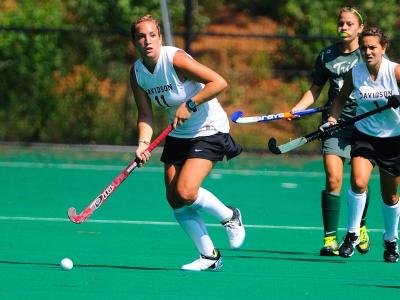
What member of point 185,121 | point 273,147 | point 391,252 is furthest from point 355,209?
point 185,121

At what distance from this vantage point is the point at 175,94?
283 inches

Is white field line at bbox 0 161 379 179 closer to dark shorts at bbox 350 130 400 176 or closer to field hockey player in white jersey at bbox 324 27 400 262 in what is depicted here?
field hockey player in white jersey at bbox 324 27 400 262

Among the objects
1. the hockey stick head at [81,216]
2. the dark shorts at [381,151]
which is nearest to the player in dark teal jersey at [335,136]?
the dark shorts at [381,151]

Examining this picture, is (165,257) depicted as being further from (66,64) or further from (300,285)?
(66,64)

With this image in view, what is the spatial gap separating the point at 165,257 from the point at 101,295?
1676mm

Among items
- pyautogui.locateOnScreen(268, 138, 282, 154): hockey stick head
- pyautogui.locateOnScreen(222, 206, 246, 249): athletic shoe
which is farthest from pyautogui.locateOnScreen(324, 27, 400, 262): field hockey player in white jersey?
pyautogui.locateOnScreen(222, 206, 246, 249): athletic shoe

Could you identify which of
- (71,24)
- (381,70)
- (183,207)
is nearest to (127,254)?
(183,207)

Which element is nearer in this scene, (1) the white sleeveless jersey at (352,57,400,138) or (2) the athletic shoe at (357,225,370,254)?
(1) the white sleeveless jersey at (352,57,400,138)

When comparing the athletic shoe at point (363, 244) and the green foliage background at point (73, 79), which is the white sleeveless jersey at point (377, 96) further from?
the green foliage background at point (73, 79)

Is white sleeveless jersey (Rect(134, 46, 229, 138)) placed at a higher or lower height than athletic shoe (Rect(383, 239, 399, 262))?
higher

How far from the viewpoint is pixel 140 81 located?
7266 millimetres

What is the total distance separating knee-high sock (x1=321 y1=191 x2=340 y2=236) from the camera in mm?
8250

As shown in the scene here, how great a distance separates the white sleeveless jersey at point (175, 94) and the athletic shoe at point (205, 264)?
73cm

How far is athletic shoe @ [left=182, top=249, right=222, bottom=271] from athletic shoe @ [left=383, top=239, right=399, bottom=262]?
123cm
